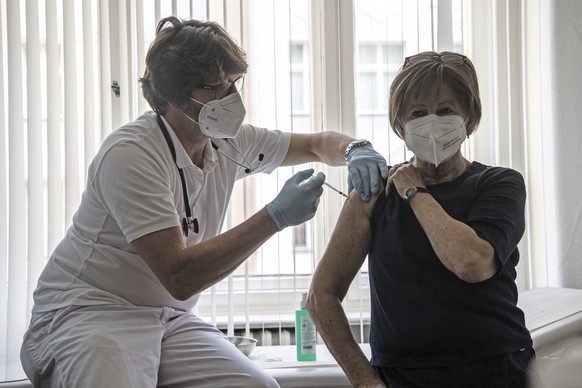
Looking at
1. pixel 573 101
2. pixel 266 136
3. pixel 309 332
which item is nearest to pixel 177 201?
pixel 266 136

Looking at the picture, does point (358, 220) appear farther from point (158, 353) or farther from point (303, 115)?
point (303, 115)

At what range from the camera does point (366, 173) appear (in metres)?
1.97

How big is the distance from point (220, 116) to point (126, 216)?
0.38 m

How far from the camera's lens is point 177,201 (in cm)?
207

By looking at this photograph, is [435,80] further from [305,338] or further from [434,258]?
[305,338]

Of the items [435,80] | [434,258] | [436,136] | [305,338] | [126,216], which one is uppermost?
[435,80]

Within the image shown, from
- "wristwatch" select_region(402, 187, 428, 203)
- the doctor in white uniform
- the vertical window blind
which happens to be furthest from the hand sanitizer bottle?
"wristwatch" select_region(402, 187, 428, 203)

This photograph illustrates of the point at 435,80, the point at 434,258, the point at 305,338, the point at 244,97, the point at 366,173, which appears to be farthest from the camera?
the point at 244,97

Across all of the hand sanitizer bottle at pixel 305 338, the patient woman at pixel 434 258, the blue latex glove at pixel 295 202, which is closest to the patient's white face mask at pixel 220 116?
the blue latex glove at pixel 295 202

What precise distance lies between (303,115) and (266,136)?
487mm

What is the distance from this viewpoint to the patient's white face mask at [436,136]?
1854mm

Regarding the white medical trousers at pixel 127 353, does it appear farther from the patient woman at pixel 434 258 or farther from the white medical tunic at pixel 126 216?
the patient woman at pixel 434 258

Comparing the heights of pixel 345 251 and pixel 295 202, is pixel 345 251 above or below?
below

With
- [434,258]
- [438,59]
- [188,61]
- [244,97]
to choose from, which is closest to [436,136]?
[438,59]
